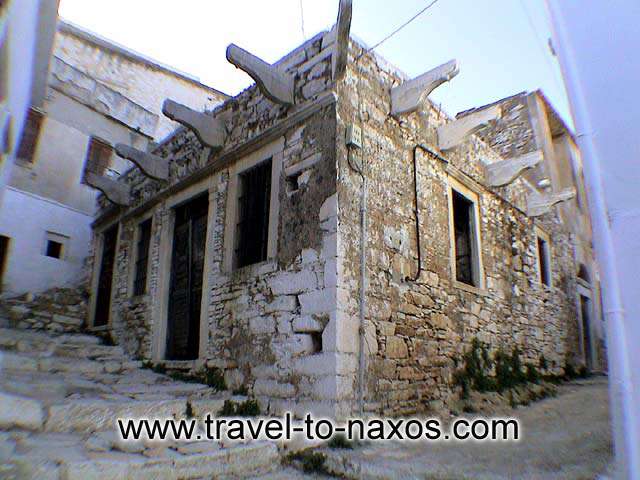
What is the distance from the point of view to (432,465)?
356cm

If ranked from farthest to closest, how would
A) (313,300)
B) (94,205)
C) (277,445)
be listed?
(94,205) → (313,300) → (277,445)

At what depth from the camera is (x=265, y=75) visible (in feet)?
16.5

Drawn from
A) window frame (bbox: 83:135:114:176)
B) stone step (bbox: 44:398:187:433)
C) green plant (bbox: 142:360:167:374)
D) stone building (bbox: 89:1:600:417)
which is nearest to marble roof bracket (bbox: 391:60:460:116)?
stone building (bbox: 89:1:600:417)

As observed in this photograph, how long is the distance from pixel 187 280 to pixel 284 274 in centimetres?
229

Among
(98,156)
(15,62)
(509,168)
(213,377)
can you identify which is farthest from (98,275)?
(509,168)

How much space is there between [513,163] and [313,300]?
4.67 metres

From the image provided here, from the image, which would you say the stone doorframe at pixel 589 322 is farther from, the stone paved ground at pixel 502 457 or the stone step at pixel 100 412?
the stone step at pixel 100 412

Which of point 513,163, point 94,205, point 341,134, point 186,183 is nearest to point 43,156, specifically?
point 94,205

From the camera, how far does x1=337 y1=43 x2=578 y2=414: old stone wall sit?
461cm

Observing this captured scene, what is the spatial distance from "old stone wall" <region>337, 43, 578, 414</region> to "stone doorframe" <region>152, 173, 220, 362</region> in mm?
2232

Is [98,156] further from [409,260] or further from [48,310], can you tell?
[409,260]

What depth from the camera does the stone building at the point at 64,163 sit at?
29.3 ft

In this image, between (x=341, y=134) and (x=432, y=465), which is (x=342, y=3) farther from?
(x=432, y=465)

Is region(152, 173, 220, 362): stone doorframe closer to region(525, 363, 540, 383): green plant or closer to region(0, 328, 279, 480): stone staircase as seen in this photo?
region(0, 328, 279, 480): stone staircase
